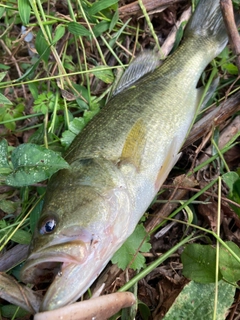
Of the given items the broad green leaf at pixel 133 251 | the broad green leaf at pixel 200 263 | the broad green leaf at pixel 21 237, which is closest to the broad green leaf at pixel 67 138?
the broad green leaf at pixel 21 237

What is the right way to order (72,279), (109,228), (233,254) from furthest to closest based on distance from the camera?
(233,254) < (109,228) < (72,279)

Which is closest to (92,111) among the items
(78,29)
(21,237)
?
(78,29)

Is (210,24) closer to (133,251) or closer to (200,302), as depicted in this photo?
(133,251)

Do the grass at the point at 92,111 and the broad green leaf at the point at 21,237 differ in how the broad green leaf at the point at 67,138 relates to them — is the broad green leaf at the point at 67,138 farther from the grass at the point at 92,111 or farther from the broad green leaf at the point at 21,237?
the broad green leaf at the point at 21,237

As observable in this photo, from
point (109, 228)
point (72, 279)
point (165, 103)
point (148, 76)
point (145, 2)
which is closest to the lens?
point (72, 279)

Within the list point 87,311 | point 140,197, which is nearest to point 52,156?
point 140,197

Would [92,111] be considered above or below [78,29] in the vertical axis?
below

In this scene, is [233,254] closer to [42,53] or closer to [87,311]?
[87,311]
